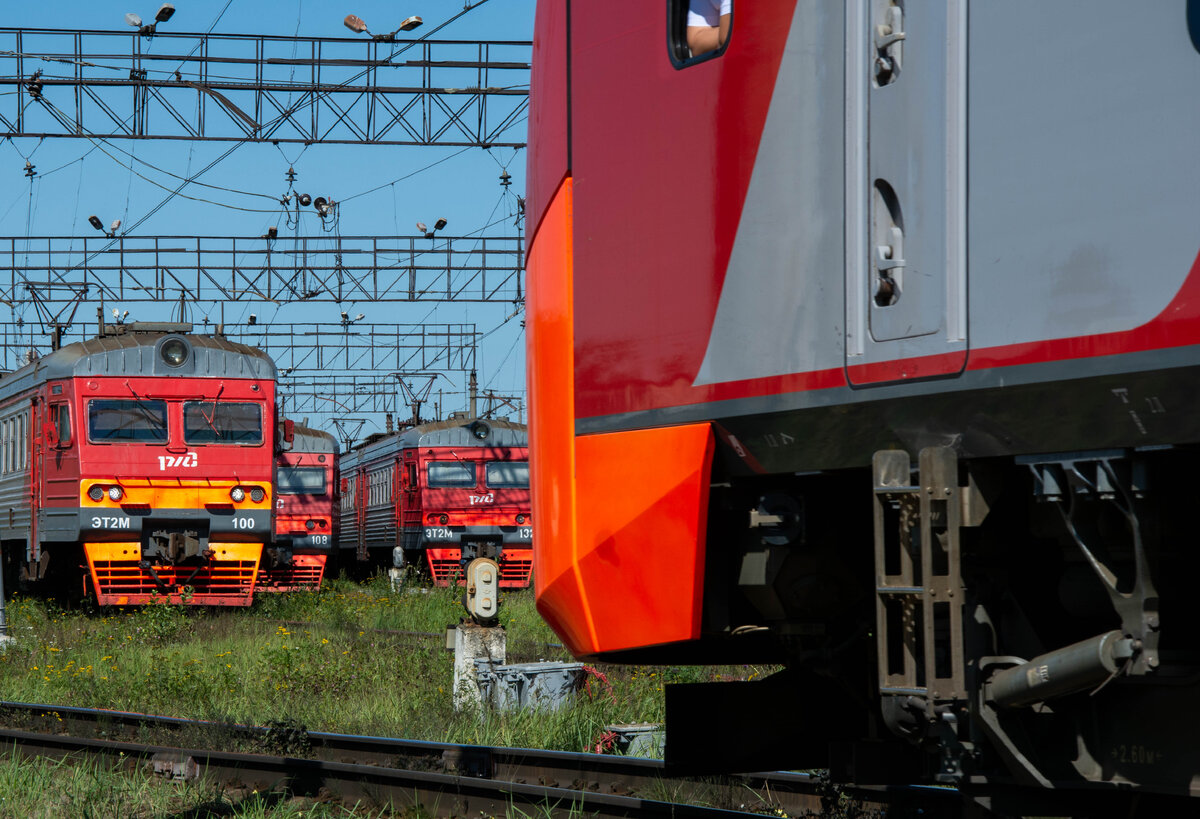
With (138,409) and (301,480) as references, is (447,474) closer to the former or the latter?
(301,480)

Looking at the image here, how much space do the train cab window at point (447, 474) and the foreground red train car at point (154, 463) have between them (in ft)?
24.0

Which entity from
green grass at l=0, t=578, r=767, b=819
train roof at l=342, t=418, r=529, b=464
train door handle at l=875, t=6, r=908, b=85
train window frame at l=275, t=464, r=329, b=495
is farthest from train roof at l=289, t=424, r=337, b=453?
train door handle at l=875, t=6, r=908, b=85

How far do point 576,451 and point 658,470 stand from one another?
43 centimetres

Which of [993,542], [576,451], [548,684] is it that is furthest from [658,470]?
[548,684]

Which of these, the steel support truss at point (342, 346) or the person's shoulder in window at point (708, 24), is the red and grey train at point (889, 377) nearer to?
the person's shoulder in window at point (708, 24)

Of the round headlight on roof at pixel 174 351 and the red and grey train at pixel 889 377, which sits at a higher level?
the round headlight on roof at pixel 174 351

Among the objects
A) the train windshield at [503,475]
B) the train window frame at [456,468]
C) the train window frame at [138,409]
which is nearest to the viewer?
the train window frame at [138,409]

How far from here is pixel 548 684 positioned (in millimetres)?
9812

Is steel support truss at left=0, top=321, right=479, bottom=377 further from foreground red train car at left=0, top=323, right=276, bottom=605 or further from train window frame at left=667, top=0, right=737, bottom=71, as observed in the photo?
train window frame at left=667, top=0, right=737, bottom=71

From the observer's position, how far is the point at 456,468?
84.4 ft

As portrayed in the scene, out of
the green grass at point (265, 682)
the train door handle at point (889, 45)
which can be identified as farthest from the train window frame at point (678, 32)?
the green grass at point (265, 682)

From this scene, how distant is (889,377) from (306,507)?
86.1 ft

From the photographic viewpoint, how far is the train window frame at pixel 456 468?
2567cm

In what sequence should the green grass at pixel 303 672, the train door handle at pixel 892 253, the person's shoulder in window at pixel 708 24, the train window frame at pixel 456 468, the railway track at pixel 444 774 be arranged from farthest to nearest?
the train window frame at pixel 456 468 < the green grass at pixel 303 672 < the railway track at pixel 444 774 < the person's shoulder in window at pixel 708 24 < the train door handle at pixel 892 253
